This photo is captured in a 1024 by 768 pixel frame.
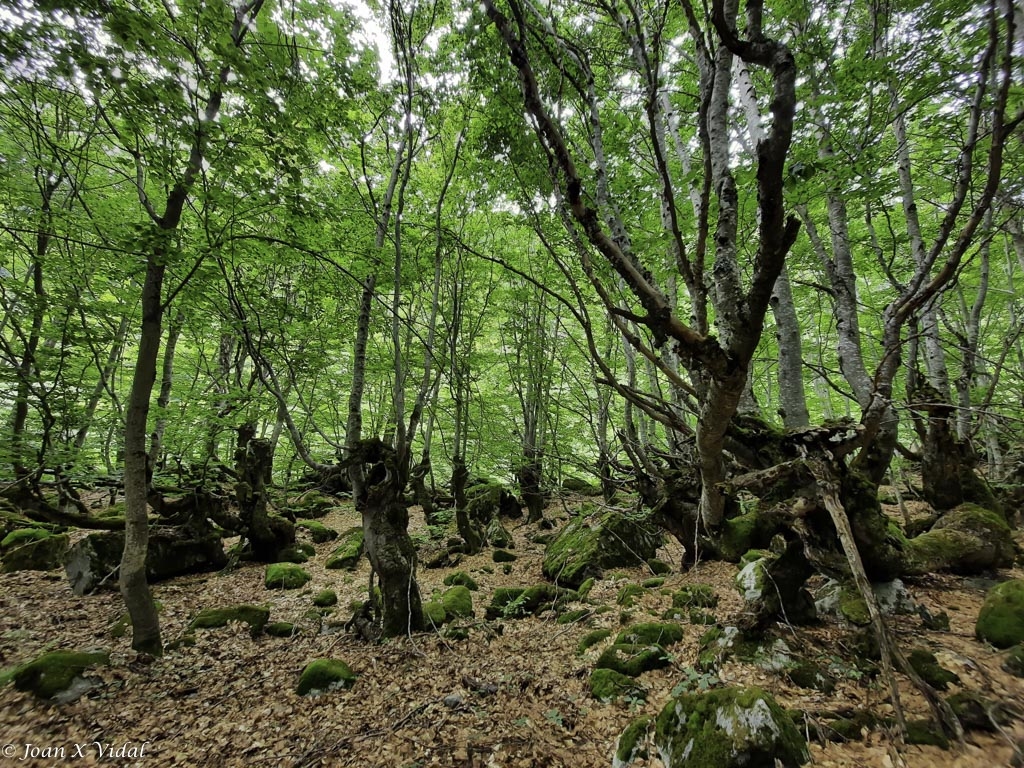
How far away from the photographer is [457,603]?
693 cm

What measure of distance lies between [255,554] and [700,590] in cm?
1019

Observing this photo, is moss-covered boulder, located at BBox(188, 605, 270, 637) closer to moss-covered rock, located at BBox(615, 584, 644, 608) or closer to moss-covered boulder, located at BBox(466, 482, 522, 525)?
moss-covered boulder, located at BBox(466, 482, 522, 525)

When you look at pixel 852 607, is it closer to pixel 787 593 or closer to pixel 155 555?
pixel 787 593

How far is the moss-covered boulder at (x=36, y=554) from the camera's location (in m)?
7.96

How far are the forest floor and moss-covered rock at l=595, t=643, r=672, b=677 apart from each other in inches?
4.5

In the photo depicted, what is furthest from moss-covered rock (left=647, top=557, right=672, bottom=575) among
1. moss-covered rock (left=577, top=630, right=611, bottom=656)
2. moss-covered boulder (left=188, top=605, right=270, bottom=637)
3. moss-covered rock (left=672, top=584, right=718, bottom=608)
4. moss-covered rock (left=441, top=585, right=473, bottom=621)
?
moss-covered boulder (left=188, top=605, right=270, bottom=637)

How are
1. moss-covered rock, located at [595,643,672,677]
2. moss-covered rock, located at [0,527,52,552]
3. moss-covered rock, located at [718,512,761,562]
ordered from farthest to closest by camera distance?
moss-covered rock, located at [0,527,52,552], moss-covered rock, located at [718,512,761,562], moss-covered rock, located at [595,643,672,677]

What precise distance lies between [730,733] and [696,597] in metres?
3.12

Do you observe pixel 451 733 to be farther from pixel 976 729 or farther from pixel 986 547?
pixel 986 547

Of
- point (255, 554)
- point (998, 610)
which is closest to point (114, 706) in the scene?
point (255, 554)

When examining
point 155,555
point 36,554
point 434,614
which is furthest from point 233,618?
point 36,554

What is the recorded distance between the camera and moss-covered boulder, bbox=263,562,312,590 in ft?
27.5

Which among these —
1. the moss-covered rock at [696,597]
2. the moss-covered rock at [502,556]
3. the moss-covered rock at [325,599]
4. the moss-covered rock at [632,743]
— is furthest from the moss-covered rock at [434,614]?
the moss-covered rock at [696,597]

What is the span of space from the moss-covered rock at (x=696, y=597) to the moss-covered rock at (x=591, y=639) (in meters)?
1.15
